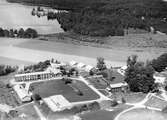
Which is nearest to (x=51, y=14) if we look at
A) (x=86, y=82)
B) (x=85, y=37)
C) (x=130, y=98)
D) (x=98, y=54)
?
(x=85, y=37)

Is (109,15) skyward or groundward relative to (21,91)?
skyward

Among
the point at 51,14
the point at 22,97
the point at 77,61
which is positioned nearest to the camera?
the point at 22,97

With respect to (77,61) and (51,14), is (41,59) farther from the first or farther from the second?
(51,14)

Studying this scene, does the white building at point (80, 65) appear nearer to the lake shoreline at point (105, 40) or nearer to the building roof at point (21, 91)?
the building roof at point (21, 91)

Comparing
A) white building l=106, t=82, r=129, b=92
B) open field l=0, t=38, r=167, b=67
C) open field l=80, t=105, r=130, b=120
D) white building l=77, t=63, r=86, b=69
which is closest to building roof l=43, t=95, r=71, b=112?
open field l=80, t=105, r=130, b=120

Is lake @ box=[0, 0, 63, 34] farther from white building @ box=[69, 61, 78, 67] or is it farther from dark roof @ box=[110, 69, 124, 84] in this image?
dark roof @ box=[110, 69, 124, 84]

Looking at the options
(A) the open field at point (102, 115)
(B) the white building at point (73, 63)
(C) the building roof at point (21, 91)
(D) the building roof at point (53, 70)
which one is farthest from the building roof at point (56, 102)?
(B) the white building at point (73, 63)

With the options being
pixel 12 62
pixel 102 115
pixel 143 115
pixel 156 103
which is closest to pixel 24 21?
pixel 12 62

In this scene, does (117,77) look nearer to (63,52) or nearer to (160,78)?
(160,78)
